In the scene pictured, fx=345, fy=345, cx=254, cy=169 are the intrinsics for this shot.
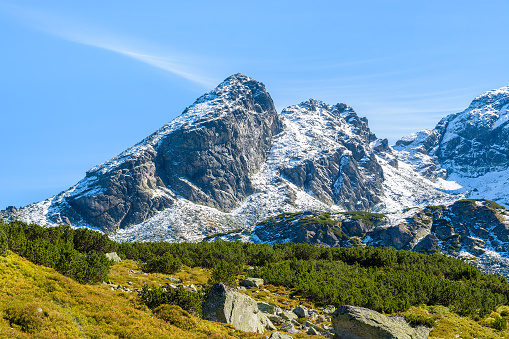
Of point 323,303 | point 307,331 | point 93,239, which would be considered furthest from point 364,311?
point 93,239

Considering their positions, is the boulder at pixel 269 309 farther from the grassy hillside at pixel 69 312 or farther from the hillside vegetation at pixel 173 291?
the grassy hillside at pixel 69 312

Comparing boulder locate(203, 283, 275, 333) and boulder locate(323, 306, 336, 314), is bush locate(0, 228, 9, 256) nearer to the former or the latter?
boulder locate(203, 283, 275, 333)

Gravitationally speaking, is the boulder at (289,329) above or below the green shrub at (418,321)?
above

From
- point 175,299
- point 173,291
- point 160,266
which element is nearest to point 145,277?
point 160,266

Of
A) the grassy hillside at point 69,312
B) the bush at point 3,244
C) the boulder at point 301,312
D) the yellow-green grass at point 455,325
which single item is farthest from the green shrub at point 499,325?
the bush at point 3,244

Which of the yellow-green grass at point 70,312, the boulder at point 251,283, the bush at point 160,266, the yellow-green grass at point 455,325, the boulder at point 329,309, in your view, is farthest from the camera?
the bush at point 160,266

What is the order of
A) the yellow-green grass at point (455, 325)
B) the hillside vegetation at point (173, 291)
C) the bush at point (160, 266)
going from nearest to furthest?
the hillside vegetation at point (173, 291) < the yellow-green grass at point (455, 325) < the bush at point (160, 266)

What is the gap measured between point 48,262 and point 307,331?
22350 mm

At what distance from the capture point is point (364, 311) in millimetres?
27359

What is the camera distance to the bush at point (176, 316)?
23155 millimetres

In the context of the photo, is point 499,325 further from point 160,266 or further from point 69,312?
point 69,312

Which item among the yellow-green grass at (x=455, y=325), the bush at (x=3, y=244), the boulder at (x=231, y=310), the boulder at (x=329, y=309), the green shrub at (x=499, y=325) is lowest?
the green shrub at (x=499, y=325)

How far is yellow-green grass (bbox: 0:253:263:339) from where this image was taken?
715 inches

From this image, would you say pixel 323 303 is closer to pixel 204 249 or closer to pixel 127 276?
pixel 127 276
